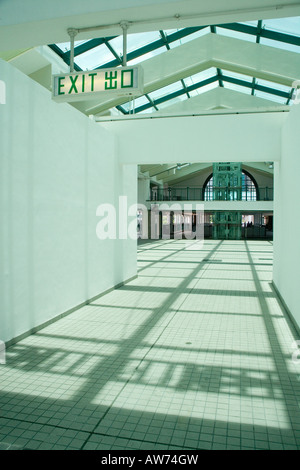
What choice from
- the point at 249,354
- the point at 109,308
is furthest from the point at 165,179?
the point at 249,354

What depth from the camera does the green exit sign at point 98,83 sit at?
3559 mm

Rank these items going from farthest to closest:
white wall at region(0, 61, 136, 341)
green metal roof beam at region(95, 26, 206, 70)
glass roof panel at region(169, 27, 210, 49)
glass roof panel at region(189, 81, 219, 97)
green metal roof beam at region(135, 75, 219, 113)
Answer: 1. glass roof panel at region(189, 81, 219, 97)
2. green metal roof beam at region(135, 75, 219, 113)
3. glass roof panel at region(169, 27, 210, 49)
4. green metal roof beam at region(95, 26, 206, 70)
5. white wall at region(0, 61, 136, 341)

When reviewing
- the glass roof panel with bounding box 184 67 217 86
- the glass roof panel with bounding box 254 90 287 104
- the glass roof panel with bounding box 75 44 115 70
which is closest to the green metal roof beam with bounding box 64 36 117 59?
the glass roof panel with bounding box 75 44 115 70

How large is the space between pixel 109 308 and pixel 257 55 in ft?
27.1

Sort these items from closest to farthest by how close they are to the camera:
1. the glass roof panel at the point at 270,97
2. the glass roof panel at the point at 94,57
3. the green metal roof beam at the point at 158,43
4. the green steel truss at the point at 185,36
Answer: the green steel truss at the point at 185,36 → the glass roof panel at the point at 94,57 → the green metal roof beam at the point at 158,43 → the glass roof panel at the point at 270,97

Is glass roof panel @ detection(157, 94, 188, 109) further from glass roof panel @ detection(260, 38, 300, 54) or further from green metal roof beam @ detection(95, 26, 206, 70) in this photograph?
glass roof panel @ detection(260, 38, 300, 54)

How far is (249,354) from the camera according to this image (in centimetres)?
432

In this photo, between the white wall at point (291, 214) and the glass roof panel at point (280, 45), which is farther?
the glass roof panel at point (280, 45)

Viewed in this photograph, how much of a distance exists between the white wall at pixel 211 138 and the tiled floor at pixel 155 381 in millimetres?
3028

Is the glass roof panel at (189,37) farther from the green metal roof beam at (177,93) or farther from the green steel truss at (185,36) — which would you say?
the green metal roof beam at (177,93)

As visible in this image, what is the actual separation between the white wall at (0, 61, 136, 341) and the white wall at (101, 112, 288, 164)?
1.00 m

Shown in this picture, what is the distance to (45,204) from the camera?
522 centimetres

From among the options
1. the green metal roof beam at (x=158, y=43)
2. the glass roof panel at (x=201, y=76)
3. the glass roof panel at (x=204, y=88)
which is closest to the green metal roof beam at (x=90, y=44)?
the green metal roof beam at (x=158, y=43)

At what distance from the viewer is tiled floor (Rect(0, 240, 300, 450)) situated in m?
2.72
